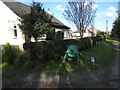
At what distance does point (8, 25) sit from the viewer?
23500mm

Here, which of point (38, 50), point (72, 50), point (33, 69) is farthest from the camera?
point (72, 50)

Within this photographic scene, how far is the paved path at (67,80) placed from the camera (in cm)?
754

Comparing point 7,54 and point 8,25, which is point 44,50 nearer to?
point 7,54

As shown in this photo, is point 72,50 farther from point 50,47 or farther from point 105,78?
point 105,78

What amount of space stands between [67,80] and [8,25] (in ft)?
55.6

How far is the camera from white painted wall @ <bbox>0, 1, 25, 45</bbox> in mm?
22891

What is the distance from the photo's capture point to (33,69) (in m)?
10.4

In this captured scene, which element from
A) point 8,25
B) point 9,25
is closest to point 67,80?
point 9,25

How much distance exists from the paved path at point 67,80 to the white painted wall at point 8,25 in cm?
1424

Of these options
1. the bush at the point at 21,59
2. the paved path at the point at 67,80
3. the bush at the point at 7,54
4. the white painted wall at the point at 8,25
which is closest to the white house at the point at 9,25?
the white painted wall at the point at 8,25

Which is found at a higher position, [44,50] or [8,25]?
[8,25]

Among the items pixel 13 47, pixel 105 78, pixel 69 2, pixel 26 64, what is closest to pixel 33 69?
pixel 26 64

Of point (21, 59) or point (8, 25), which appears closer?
point (21, 59)

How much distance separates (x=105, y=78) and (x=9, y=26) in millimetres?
17241
